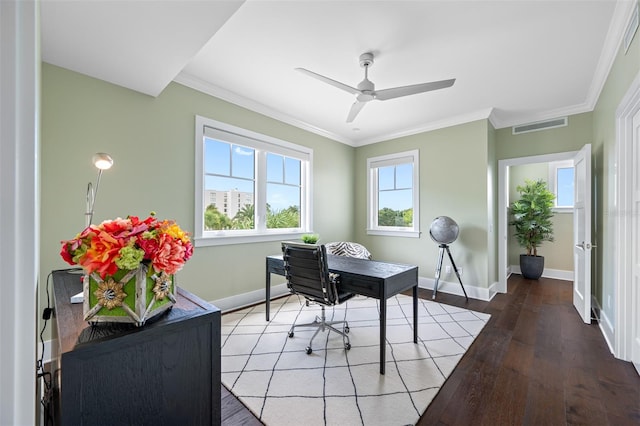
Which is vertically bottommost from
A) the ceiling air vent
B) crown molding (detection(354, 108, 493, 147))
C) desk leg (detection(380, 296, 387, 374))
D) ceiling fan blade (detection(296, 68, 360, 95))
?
desk leg (detection(380, 296, 387, 374))

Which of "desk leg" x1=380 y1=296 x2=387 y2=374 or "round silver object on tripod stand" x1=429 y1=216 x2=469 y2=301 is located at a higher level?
"round silver object on tripod stand" x1=429 y1=216 x2=469 y2=301

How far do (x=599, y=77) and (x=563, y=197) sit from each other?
3252 millimetres

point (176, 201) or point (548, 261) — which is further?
point (548, 261)

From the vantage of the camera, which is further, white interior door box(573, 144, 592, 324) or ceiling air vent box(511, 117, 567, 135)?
ceiling air vent box(511, 117, 567, 135)

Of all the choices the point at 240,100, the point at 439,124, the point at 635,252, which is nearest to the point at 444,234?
the point at 439,124

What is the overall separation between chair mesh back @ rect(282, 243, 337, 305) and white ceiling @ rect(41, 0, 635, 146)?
1.74 metres

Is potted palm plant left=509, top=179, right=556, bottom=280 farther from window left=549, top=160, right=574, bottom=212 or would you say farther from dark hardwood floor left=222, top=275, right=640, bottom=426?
dark hardwood floor left=222, top=275, right=640, bottom=426

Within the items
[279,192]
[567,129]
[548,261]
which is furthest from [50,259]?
[548,261]

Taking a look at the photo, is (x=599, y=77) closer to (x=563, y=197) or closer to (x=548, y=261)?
(x=563, y=197)

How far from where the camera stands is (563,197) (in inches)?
208

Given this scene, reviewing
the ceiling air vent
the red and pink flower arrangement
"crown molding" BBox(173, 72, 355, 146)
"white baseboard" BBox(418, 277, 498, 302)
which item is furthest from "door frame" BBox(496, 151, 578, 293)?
the red and pink flower arrangement

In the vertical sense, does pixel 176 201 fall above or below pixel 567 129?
below

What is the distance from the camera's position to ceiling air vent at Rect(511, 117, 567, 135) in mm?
3766

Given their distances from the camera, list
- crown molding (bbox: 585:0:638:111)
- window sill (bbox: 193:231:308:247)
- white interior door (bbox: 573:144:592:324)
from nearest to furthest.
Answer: crown molding (bbox: 585:0:638:111) → white interior door (bbox: 573:144:592:324) → window sill (bbox: 193:231:308:247)
